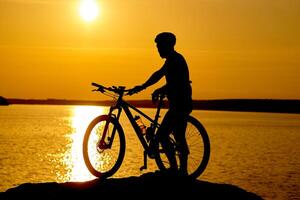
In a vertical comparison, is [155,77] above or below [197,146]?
above

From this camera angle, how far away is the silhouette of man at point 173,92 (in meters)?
12.0

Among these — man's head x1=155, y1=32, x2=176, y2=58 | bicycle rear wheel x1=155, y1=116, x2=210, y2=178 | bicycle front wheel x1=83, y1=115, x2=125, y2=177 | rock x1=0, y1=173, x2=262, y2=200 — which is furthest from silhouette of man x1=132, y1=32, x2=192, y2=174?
bicycle front wheel x1=83, y1=115, x2=125, y2=177

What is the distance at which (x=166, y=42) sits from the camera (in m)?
12.1

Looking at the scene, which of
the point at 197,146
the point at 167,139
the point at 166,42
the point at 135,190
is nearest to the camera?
the point at 135,190

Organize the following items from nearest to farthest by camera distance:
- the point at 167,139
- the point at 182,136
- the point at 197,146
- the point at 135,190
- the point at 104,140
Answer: the point at 135,190 < the point at 182,136 < the point at 167,139 < the point at 104,140 < the point at 197,146

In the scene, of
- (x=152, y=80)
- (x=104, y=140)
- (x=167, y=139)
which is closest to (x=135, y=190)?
(x=167, y=139)

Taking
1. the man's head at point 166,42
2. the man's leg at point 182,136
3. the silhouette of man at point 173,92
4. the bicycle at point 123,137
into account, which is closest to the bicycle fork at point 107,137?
the bicycle at point 123,137

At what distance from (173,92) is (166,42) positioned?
3.45ft

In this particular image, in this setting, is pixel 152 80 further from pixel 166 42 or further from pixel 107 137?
pixel 107 137

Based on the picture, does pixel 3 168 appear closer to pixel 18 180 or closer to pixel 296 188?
pixel 18 180

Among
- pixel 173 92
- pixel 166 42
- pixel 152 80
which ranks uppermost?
pixel 166 42

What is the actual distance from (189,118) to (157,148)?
0.95 metres

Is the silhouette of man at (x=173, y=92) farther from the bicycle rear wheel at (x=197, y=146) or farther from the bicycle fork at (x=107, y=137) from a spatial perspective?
the bicycle fork at (x=107, y=137)

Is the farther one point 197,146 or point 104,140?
point 197,146
